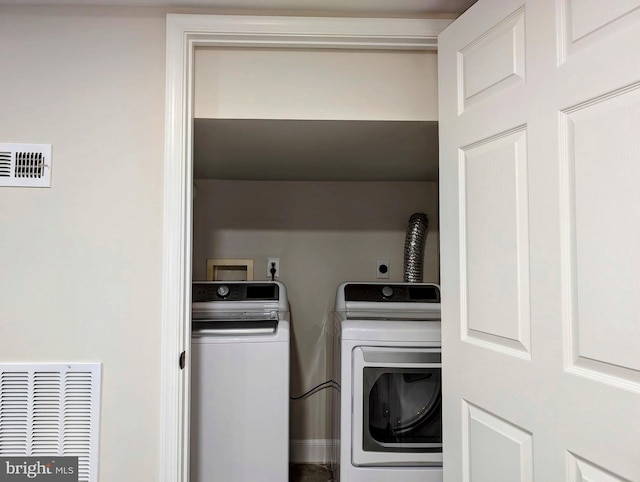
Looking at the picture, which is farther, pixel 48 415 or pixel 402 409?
pixel 402 409

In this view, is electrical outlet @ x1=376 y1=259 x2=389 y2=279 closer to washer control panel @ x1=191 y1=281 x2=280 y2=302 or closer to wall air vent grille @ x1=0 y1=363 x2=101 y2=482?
washer control panel @ x1=191 y1=281 x2=280 y2=302

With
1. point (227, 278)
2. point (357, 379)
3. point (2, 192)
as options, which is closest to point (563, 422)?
point (357, 379)

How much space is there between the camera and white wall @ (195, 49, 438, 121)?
152 cm

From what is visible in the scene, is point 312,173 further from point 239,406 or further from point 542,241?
point 542,241

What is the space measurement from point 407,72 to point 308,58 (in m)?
0.36

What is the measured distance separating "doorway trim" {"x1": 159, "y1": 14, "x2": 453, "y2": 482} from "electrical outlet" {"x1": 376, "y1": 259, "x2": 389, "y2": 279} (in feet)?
5.00

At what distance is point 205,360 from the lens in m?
1.77

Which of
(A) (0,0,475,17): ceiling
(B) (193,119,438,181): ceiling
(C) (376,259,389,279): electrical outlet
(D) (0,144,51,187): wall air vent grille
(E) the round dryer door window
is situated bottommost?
(E) the round dryer door window

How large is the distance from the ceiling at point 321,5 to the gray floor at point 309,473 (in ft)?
7.71

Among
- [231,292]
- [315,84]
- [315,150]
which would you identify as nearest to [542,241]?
[315,84]

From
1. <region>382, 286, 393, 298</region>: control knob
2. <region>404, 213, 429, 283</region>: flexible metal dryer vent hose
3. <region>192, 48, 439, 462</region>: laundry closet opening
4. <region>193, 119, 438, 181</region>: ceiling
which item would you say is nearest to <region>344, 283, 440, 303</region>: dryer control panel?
<region>382, 286, 393, 298</region>: control knob

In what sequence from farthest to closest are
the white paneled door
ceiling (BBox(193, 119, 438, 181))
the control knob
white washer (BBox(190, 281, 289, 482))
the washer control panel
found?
1. the control knob
2. the washer control panel
3. white washer (BBox(190, 281, 289, 482))
4. ceiling (BBox(193, 119, 438, 181))
5. the white paneled door

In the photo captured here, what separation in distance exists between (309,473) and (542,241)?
83.5 inches

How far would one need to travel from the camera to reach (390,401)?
6.05ft
